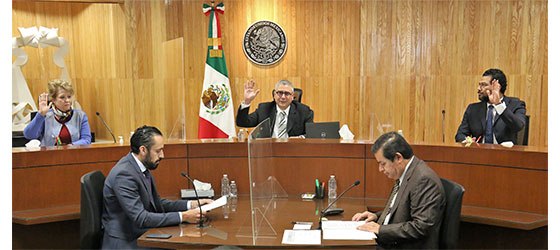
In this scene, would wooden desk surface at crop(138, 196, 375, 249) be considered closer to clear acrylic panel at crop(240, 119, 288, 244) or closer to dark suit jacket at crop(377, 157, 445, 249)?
clear acrylic panel at crop(240, 119, 288, 244)

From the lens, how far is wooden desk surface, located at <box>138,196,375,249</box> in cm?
237

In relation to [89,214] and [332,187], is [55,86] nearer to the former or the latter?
[89,214]

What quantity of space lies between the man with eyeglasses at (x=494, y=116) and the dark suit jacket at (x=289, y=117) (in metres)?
1.50

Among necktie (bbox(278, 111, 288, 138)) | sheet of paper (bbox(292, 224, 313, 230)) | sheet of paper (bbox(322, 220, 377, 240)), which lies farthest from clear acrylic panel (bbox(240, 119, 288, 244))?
necktie (bbox(278, 111, 288, 138))

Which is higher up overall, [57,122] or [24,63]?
[24,63]

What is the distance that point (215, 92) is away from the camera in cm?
625

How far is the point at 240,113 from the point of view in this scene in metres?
4.45

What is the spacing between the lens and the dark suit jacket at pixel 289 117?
4457 millimetres

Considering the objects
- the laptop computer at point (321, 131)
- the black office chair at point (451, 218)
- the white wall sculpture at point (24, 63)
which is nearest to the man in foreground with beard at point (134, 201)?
the laptop computer at point (321, 131)

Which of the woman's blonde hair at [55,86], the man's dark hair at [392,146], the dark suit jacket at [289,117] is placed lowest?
the man's dark hair at [392,146]

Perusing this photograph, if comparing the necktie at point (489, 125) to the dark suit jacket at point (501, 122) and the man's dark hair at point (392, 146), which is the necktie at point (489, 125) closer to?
the dark suit jacket at point (501, 122)

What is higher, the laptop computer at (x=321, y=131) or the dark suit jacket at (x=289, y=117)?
the dark suit jacket at (x=289, y=117)

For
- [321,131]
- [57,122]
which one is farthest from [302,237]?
[57,122]

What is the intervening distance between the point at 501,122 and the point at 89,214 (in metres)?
3.28
